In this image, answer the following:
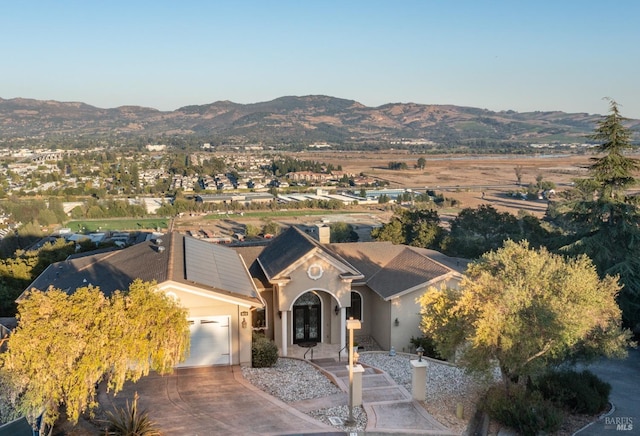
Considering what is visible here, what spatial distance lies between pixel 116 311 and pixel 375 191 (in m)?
110

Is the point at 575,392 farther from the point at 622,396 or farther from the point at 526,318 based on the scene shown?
the point at 622,396

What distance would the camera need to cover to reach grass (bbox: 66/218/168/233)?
77.8m

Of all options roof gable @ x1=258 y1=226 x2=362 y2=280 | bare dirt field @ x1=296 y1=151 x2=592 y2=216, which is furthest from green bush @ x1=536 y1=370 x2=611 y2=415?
bare dirt field @ x1=296 y1=151 x2=592 y2=216

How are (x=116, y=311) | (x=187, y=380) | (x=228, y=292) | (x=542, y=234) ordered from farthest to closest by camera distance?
(x=542, y=234) < (x=228, y=292) < (x=187, y=380) < (x=116, y=311)

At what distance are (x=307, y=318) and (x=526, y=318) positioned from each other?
32.3 ft

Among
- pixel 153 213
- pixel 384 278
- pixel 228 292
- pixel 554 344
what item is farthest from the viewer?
pixel 153 213

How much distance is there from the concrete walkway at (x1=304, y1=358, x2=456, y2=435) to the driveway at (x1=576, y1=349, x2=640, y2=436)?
10.2 ft

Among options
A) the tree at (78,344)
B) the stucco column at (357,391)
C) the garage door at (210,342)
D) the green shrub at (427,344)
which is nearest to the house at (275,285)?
the garage door at (210,342)

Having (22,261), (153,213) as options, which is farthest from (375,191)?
(22,261)

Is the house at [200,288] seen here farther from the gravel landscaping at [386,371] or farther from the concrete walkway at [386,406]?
the concrete walkway at [386,406]

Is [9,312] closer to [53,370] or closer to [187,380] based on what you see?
[187,380]

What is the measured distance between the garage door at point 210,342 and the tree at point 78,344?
4176 millimetres

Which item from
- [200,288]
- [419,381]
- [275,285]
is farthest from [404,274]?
[200,288]

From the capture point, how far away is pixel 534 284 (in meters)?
12.6
